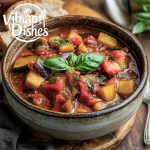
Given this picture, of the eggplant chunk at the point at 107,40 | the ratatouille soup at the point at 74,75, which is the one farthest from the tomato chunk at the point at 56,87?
A: the eggplant chunk at the point at 107,40

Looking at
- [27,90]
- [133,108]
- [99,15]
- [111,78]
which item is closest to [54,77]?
[27,90]

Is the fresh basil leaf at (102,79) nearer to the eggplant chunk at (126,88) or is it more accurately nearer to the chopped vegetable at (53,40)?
the eggplant chunk at (126,88)

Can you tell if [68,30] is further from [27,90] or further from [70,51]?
[27,90]

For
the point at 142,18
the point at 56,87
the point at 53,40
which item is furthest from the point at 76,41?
the point at 142,18

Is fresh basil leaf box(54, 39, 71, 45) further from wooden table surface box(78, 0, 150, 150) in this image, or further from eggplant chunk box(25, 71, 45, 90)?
wooden table surface box(78, 0, 150, 150)

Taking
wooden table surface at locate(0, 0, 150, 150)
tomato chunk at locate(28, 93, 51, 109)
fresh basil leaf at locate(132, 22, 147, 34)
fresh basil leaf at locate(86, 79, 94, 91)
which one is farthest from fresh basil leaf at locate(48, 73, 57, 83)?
fresh basil leaf at locate(132, 22, 147, 34)

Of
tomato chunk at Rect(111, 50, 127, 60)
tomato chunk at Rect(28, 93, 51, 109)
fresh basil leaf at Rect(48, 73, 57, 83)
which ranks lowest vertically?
tomato chunk at Rect(28, 93, 51, 109)
